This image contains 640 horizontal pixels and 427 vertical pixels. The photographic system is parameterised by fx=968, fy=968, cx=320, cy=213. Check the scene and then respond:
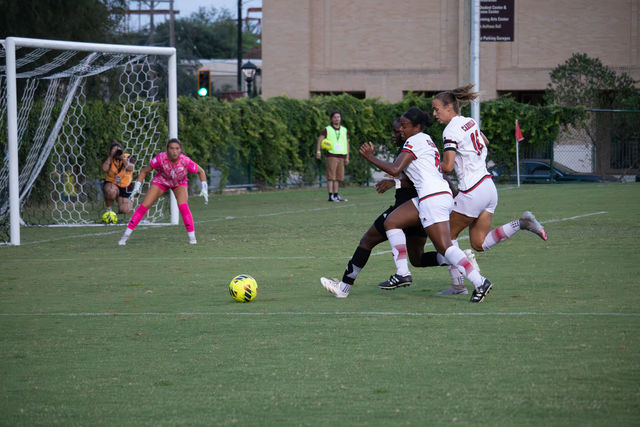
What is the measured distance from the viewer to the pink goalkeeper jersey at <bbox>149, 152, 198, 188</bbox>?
1473 centimetres

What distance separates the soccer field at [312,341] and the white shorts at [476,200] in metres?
0.84

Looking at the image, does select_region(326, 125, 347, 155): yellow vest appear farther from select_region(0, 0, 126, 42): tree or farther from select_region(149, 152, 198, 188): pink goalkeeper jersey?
select_region(149, 152, 198, 188): pink goalkeeper jersey

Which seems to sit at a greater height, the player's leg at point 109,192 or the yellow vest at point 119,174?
the yellow vest at point 119,174

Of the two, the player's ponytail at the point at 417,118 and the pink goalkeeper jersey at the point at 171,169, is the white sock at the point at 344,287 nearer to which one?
the player's ponytail at the point at 417,118

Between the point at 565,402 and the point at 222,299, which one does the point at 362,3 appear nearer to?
the point at 222,299

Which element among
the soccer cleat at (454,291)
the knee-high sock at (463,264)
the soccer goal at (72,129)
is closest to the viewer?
the knee-high sock at (463,264)

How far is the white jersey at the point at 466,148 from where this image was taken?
891 cm

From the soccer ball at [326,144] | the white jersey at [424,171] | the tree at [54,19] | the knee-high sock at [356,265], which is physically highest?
the tree at [54,19]

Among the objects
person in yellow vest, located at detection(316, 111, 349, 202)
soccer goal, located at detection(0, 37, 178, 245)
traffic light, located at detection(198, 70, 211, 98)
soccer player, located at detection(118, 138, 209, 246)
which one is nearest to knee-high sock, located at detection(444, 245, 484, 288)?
soccer player, located at detection(118, 138, 209, 246)

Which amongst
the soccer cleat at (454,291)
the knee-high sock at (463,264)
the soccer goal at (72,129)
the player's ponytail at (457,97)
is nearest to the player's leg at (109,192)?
the soccer goal at (72,129)

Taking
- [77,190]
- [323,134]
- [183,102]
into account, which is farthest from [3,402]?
[183,102]

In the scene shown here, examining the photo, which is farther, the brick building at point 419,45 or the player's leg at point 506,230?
the brick building at point 419,45

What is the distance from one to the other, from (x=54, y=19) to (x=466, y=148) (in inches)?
831

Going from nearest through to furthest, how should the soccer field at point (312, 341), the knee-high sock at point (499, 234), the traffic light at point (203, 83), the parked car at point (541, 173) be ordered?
1. the soccer field at point (312, 341)
2. the knee-high sock at point (499, 234)
3. the traffic light at point (203, 83)
4. the parked car at point (541, 173)
